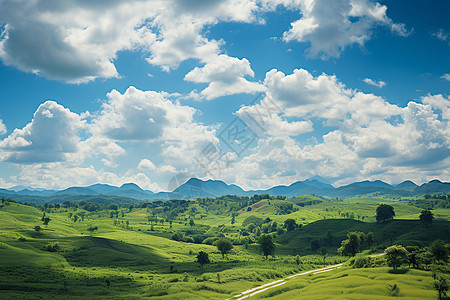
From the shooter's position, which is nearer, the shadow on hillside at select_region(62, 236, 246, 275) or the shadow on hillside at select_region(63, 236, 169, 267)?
the shadow on hillside at select_region(62, 236, 246, 275)

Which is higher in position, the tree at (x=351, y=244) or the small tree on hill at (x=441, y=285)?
the small tree on hill at (x=441, y=285)

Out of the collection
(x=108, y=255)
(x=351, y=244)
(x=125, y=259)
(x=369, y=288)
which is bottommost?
(x=125, y=259)

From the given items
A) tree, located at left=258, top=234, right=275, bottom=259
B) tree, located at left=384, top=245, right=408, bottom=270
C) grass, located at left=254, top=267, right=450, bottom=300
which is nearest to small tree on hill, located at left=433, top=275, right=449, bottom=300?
grass, located at left=254, top=267, right=450, bottom=300

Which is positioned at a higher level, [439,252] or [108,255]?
[439,252]

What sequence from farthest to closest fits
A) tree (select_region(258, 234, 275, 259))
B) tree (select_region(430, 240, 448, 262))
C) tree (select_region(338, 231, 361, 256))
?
1. tree (select_region(258, 234, 275, 259))
2. tree (select_region(338, 231, 361, 256))
3. tree (select_region(430, 240, 448, 262))

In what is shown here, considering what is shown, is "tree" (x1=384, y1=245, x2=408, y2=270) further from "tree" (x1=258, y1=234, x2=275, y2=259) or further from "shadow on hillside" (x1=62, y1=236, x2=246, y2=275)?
"tree" (x1=258, y1=234, x2=275, y2=259)

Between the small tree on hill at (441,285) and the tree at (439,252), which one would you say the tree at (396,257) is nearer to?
the tree at (439,252)

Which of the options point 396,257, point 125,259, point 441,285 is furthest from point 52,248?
→ point 441,285

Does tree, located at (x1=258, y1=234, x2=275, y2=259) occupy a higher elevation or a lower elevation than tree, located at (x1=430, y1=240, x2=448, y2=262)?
lower

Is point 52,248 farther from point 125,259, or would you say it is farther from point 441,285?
point 441,285

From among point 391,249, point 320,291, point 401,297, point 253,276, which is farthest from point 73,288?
point 391,249

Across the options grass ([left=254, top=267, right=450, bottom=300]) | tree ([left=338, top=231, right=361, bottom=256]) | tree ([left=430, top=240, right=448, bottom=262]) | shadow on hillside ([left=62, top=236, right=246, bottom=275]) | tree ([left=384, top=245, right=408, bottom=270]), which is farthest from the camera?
tree ([left=338, top=231, right=361, bottom=256])

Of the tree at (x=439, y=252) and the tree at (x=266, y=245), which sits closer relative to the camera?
the tree at (x=439, y=252)

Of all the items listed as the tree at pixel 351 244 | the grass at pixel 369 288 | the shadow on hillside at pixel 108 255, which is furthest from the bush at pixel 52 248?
the tree at pixel 351 244
